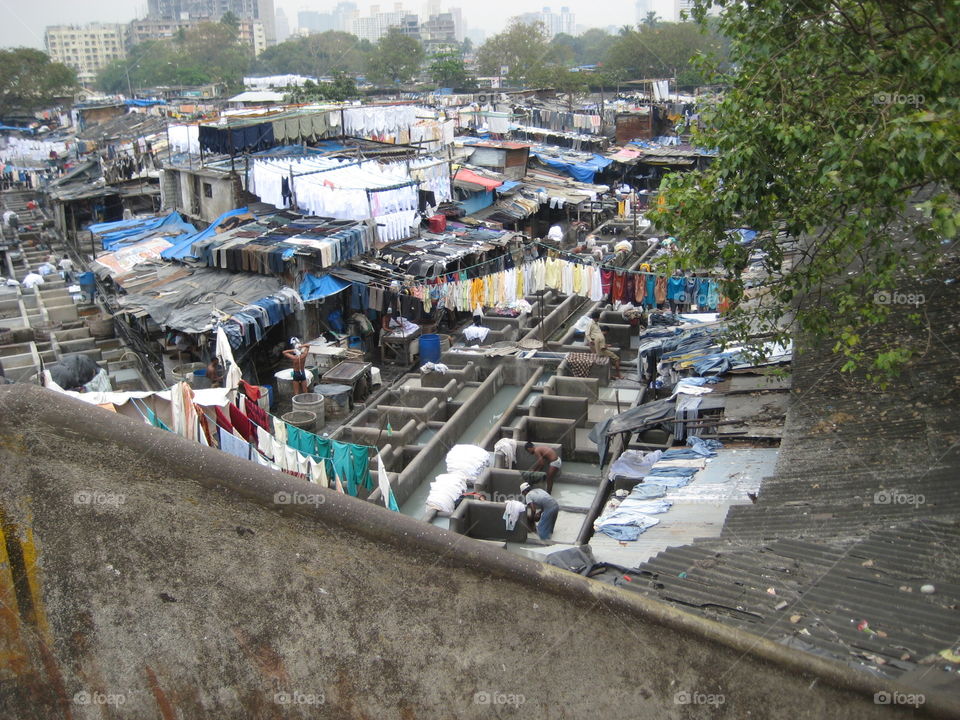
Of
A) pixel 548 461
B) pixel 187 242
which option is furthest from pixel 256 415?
pixel 187 242

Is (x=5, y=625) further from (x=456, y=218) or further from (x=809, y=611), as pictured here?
(x=456, y=218)

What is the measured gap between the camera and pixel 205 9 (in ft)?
500

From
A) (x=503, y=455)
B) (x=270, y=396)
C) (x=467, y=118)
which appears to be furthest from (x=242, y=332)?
(x=467, y=118)

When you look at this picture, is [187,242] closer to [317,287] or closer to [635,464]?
[317,287]

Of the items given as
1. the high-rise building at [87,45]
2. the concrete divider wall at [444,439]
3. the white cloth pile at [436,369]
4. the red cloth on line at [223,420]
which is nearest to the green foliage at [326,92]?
the white cloth pile at [436,369]

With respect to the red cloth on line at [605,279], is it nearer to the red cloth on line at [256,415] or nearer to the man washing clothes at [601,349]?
the man washing clothes at [601,349]

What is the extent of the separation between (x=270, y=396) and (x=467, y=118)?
26.4 metres

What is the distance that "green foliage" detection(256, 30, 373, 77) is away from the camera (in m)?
102

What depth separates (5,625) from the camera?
3.61 meters

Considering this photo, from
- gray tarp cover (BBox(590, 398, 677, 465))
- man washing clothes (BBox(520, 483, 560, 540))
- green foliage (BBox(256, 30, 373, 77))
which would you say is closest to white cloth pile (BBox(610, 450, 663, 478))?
gray tarp cover (BBox(590, 398, 677, 465))

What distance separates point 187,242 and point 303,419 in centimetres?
820

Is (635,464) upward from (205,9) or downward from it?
downward

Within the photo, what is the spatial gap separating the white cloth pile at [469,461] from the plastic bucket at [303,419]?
3.13 metres

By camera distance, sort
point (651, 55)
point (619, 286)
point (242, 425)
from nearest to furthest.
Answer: point (242, 425)
point (619, 286)
point (651, 55)
